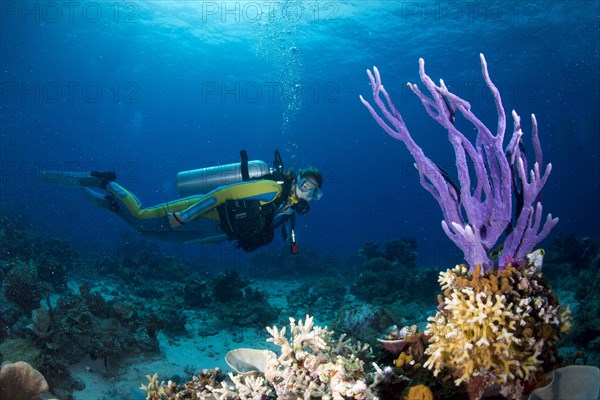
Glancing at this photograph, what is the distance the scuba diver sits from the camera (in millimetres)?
7520

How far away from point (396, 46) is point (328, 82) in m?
10.7

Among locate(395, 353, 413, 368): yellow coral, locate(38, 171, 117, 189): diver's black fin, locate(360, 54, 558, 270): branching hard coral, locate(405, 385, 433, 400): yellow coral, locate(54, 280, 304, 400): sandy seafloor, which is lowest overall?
locate(54, 280, 304, 400): sandy seafloor

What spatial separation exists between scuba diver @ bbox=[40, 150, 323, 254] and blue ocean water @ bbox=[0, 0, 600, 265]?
4.37 metres

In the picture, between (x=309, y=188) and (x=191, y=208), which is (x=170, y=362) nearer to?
(x=191, y=208)

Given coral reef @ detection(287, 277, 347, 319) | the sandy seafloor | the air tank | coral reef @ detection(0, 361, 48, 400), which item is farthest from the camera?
coral reef @ detection(287, 277, 347, 319)

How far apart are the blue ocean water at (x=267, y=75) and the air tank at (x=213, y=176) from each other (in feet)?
14.0

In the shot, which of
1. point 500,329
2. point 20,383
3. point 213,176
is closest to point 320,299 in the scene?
point 213,176

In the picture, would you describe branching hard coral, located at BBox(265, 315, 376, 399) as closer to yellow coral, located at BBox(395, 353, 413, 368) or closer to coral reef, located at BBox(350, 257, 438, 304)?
yellow coral, located at BBox(395, 353, 413, 368)

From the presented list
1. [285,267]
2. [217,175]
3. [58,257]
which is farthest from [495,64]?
[58,257]

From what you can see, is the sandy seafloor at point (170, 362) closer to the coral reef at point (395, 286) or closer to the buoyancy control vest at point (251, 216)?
the buoyancy control vest at point (251, 216)

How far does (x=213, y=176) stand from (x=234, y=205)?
138cm

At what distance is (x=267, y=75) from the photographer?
40.8 meters

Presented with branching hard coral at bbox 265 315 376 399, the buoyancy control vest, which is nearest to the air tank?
the buoyancy control vest

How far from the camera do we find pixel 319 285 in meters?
12.6
